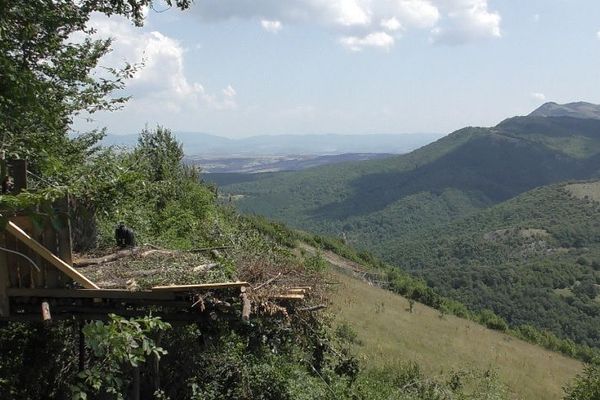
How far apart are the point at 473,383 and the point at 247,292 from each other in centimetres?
1347

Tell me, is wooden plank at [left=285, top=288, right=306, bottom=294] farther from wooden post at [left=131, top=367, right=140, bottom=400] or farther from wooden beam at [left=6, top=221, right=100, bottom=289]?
wooden beam at [left=6, top=221, right=100, bottom=289]

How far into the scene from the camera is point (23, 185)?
630 centimetres

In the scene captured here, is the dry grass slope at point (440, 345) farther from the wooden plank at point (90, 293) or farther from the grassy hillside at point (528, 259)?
the grassy hillside at point (528, 259)

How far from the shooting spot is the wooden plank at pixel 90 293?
22.5ft

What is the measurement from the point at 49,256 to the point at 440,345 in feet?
83.4

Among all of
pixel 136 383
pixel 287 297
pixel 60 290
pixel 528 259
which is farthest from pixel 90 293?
pixel 528 259

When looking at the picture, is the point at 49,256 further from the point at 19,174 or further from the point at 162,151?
the point at 162,151

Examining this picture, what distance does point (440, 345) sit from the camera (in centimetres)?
2847

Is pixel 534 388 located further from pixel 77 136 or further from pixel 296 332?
pixel 77 136

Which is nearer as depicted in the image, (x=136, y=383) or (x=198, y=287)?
(x=198, y=287)

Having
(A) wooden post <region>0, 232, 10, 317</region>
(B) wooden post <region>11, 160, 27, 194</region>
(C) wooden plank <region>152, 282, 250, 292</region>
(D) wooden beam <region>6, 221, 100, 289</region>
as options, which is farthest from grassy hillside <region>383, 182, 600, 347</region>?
(B) wooden post <region>11, 160, 27, 194</region>

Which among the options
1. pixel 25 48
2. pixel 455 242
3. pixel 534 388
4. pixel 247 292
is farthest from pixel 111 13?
pixel 455 242

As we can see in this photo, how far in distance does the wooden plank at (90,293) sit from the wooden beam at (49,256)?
0.10m

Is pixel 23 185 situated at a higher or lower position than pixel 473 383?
higher
